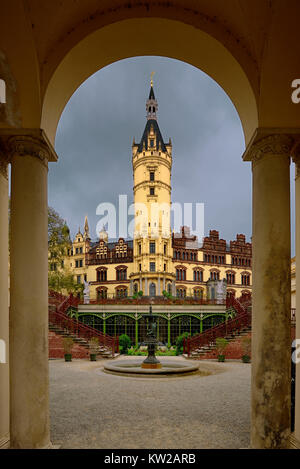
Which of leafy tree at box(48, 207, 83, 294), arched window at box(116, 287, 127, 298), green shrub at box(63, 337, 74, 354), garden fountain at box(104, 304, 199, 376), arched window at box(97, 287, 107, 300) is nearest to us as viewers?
garden fountain at box(104, 304, 199, 376)

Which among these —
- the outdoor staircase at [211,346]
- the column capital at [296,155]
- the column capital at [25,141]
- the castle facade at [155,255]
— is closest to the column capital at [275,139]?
the column capital at [296,155]

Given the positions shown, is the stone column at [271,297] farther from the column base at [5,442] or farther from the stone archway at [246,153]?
the column base at [5,442]

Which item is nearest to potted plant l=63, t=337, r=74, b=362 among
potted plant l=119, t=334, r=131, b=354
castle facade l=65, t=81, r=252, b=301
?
potted plant l=119, t=334, r=131, b=354

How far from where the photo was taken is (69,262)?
206ft

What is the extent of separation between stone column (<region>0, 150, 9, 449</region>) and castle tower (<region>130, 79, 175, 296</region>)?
151 ft

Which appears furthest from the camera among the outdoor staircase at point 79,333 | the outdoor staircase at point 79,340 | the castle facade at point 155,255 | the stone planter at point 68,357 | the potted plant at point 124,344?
the castle facade at point 155,255

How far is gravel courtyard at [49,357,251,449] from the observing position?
6.22 m

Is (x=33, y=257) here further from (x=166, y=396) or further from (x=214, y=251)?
(x=214, y=251)

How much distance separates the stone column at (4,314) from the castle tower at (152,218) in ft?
151

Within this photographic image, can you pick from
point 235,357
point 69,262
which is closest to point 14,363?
point 235,357

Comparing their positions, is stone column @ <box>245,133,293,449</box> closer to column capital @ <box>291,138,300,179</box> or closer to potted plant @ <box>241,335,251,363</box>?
column capital @ <box>291,138,300,179</box>

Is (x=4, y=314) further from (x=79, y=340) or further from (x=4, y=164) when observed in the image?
(x=79, y=340)

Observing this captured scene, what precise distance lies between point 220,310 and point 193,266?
2518 centimetres

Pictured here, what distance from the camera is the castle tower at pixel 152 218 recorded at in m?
52.4
